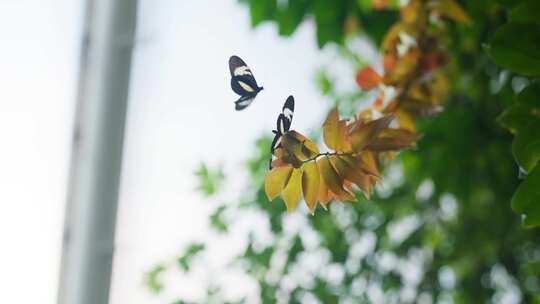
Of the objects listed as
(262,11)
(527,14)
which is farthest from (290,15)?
(527,14)

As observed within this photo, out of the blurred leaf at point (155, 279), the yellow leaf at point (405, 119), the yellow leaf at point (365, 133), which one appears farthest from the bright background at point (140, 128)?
the yellow leaf at point (365, 133)

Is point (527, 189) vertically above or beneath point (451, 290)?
above

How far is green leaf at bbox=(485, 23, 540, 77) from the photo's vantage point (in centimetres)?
43

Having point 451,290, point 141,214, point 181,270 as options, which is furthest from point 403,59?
point 451,290

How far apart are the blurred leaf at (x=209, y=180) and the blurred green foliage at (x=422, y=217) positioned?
0.03 meters

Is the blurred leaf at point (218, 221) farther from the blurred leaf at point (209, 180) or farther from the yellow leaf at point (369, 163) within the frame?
the yellow leaf at point (369, 163)

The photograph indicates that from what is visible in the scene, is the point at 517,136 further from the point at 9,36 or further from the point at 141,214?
the point at 141,214

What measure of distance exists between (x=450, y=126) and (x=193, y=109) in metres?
0.41

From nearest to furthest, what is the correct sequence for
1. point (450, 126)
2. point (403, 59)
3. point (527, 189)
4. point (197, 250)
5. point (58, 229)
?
point (527, 189) < point (403, 59) < point (197, 250) < point (58, 229) < point (450, 126)

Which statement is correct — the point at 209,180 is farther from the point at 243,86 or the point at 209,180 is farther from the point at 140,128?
the point at 243,86

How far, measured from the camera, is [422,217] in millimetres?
1198

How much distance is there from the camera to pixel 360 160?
441 mm

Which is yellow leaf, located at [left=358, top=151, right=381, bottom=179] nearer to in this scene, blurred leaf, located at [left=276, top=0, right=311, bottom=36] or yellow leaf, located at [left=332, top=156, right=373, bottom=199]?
yellow leaf, located at [left=332, top=156, right=373, bottom=199]

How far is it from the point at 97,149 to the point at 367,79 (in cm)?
Answer: 45
